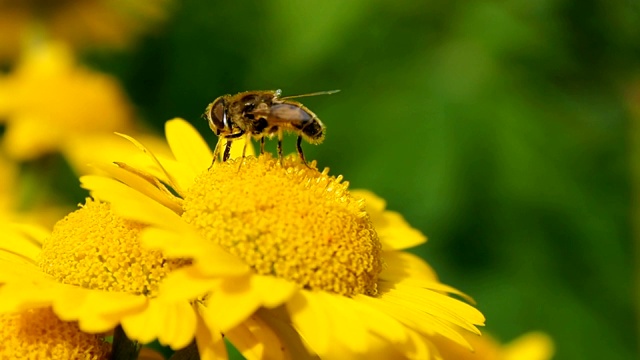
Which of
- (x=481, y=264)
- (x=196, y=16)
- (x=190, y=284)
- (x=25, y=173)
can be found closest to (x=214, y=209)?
(x=190, y=284)

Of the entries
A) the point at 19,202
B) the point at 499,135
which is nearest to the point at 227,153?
the point at 19,202

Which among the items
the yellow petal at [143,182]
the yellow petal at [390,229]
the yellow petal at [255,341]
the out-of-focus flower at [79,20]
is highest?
the out-of-focus flower at [79,20]

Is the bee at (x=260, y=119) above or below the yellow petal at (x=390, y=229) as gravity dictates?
above

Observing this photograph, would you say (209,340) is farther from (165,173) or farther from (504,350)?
(504,350)

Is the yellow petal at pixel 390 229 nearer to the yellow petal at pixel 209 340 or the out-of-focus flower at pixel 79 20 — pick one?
the yellow petal at pixel 209 340

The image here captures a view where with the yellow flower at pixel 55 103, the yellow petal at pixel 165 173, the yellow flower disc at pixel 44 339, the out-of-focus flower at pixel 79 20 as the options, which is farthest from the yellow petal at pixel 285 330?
the out-of-focus flower at pixel 79 20
